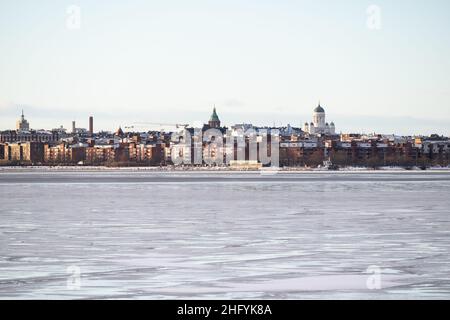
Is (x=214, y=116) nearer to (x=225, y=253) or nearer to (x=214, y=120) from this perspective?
(x=214, y=120)

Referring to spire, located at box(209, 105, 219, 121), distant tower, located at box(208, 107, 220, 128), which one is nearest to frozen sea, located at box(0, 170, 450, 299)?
distant tower, located at box(208, 107, 220, 128)

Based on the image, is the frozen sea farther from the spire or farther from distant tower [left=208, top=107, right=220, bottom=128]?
the spire

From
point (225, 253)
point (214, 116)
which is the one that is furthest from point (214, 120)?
point (225, 253)

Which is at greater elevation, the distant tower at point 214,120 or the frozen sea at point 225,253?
the distant tower at point 214,120

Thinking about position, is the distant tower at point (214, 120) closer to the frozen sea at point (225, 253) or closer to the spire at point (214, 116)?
the spire at point (214, 116)

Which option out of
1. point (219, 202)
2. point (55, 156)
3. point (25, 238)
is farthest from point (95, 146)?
point (25, 238)

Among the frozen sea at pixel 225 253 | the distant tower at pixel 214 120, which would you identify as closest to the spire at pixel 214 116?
the distant tower at pixel 214 120

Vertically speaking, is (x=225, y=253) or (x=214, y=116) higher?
(x=214, y=116)

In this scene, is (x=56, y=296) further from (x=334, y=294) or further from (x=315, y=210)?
(x=315, y=210)

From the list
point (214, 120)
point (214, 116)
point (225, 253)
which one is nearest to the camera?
point (225, 253)

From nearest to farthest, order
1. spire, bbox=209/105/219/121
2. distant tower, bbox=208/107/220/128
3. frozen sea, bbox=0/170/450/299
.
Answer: frozen sea, bbox=0/170/450/299, distant tower, bbox=208/107/220/128, spire, bbox=209/105/219/121

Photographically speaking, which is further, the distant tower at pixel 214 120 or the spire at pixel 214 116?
the spire at pixel 214 116

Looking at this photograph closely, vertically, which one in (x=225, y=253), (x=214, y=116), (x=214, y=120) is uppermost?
(x=214, y=116)

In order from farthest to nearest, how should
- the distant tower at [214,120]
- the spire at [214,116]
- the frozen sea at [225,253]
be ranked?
the spire at [214,116] → the distant tower at [214,120] → the frozen sea at [225,253]
